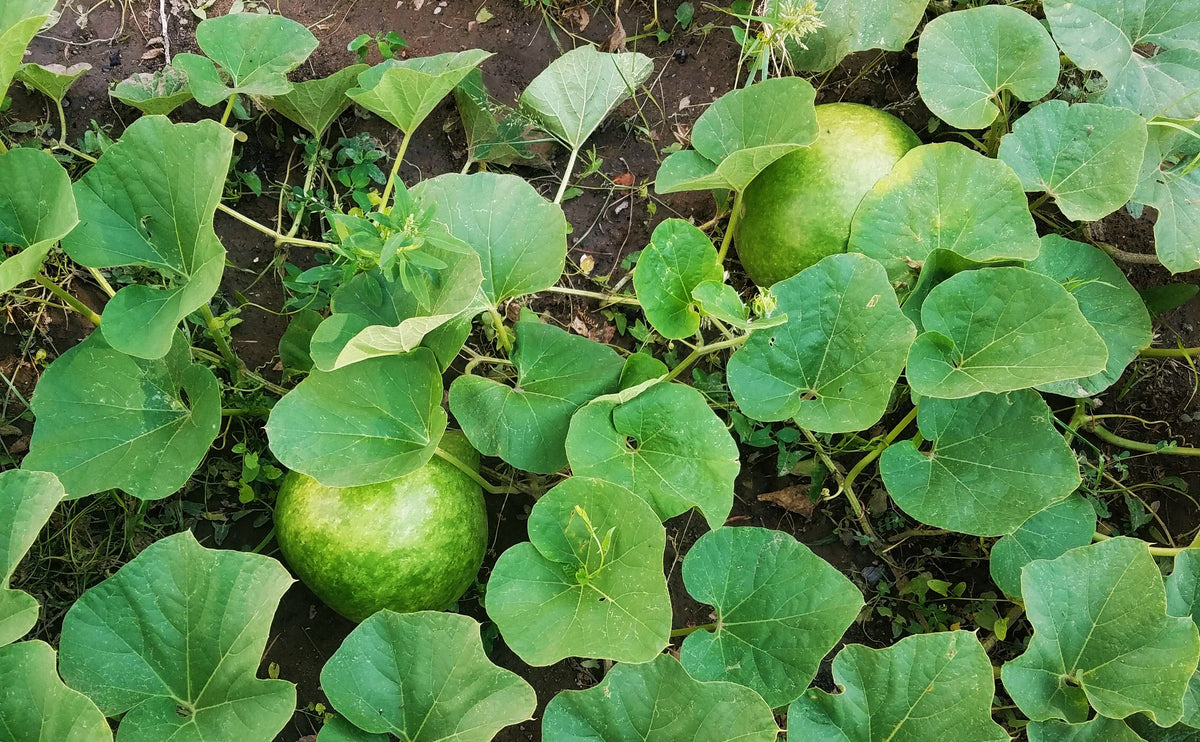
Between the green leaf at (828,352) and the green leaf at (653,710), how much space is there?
Result: 64 cm

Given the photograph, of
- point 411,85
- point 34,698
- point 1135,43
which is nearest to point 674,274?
point 411,85

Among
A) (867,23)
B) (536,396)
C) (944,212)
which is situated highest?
(867,23)

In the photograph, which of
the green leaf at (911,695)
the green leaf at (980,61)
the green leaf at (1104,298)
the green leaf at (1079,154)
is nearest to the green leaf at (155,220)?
the green leaf at (911,695)

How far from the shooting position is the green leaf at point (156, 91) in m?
Answer: 2.32

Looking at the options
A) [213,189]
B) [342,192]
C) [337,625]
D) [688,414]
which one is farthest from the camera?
[342,192]

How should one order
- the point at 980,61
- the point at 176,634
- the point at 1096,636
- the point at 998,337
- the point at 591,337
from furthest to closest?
the point at 591,337
the point at 980,61
the point at 998,337
the point at 1096,636
the point at 176,634

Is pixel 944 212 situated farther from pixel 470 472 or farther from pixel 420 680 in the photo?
pixel 420 680

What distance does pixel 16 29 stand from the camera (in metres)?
1.77

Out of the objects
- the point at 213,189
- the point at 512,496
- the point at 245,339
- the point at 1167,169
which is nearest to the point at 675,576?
the point at 512,496

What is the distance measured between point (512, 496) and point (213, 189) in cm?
113

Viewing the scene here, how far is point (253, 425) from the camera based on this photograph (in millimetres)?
2496

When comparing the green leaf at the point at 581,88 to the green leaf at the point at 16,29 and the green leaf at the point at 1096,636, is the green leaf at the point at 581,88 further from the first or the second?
the green leaf at the point at 1096,636

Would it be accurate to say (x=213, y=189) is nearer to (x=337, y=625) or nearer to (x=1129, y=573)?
(x=337, y=625)

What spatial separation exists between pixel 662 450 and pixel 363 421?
71 centimetres
